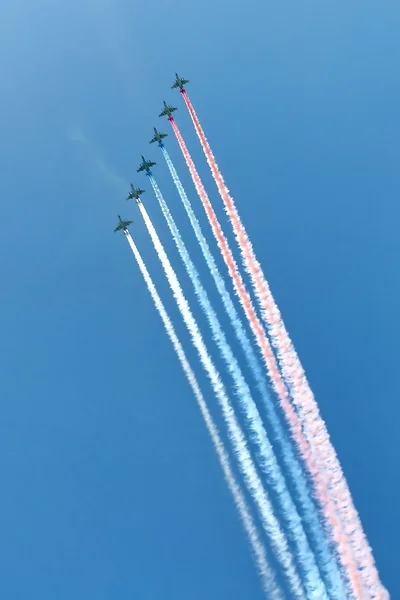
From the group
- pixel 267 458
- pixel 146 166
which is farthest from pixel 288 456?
pixel 146 166

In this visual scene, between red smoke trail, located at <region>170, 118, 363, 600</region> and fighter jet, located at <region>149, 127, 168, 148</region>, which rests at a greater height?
fighter jet, located at <region>149, 127, 168, 148</region>

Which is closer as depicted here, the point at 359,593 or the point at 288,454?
the point at 359,593

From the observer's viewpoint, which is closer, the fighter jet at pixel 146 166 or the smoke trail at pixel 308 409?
the smoke trail at pixel 308 409

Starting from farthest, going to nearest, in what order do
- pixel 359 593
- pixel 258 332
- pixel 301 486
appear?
pixel 258 332, pixel 301 486, pixel 359 593

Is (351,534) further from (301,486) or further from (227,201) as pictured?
(227,201)

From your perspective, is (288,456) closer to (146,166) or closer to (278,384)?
(278,384)

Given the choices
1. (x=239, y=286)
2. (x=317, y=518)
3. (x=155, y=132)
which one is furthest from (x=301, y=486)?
(x=155, y=132)
